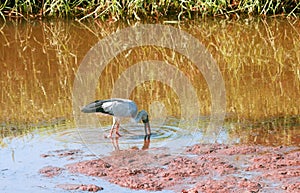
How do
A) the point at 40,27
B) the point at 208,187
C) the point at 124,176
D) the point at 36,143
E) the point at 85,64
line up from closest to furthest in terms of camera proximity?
the point at 208,187 < the point at 124,176 < the point at 36,143 < the point at 85,64 < the point at 40,27

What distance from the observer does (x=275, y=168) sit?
6.35 m

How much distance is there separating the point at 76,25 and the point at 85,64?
3.43 metres

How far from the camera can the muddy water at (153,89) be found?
738 centimetres

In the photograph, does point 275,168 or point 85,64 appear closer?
point 275,168

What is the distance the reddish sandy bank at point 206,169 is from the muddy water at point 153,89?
0.29 metres

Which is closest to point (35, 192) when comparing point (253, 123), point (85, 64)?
point (253, 123)

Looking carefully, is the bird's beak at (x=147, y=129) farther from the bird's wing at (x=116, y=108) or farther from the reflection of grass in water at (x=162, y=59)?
the reflection of grass in water at (x=162, y=59)

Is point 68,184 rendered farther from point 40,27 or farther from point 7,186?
point 40,27

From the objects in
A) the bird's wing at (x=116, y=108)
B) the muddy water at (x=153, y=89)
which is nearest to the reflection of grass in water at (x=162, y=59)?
the muddy water at (x=153, y=89)

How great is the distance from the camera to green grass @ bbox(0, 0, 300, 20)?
1410cm

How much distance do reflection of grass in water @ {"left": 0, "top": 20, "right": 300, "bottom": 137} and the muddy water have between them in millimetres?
13

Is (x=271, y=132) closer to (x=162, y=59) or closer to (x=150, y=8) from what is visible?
(x=162, y=59)

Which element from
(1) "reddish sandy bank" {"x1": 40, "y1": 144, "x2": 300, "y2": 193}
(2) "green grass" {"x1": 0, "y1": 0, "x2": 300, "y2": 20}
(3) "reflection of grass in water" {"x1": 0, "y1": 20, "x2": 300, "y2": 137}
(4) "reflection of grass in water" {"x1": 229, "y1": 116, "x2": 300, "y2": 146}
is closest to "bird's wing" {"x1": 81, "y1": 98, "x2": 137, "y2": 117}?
(1) "reddish sandy bank" {"x1": 40, "y1": 144, "x2": 300, "y2": 193}

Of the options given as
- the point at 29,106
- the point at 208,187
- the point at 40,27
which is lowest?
the point at 208,187
